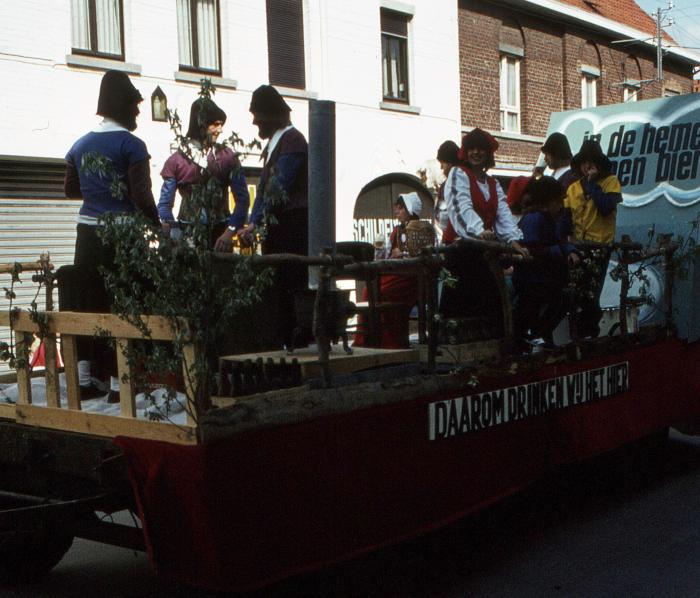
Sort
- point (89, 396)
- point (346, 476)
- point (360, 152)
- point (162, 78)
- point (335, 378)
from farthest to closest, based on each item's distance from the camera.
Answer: point (360, 152)
point (162, 78)
point (89, 396)
point (335, 378)
point (346, 476)

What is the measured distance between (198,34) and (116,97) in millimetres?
11462

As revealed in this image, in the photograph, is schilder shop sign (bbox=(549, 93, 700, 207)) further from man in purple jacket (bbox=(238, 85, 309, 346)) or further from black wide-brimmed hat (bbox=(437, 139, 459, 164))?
man in purple jacket (bbox=(238, 85, 309, 346))

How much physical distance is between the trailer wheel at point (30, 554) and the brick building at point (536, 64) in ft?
56.5

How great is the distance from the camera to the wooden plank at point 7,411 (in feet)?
15.0


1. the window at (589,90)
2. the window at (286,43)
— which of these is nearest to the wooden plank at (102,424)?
the window at (286,43)

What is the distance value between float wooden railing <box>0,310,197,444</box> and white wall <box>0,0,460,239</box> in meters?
7.70

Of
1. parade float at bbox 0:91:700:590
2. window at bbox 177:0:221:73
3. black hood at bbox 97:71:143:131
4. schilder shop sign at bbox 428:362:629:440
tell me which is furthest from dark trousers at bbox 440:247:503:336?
window at bbox 177:0:221:73

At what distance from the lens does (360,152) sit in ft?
62.2

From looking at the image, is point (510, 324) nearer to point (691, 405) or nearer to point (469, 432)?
point (469, 432)

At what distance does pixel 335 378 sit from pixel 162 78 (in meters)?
11.9

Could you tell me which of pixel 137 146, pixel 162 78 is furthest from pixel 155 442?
pixel 162 78

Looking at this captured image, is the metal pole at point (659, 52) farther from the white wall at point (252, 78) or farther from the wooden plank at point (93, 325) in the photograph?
the wooden plank at point (93, 325)

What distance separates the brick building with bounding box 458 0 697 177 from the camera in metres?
21.9

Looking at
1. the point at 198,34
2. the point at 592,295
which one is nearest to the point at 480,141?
the point at 592,295
